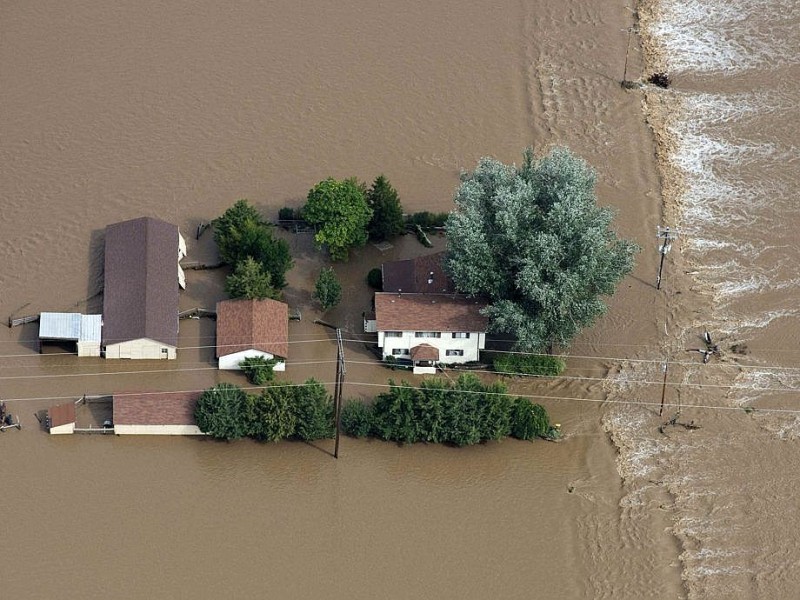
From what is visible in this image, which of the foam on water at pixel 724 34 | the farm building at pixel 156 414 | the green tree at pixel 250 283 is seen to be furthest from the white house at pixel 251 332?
the foam on water at pixel 724 34

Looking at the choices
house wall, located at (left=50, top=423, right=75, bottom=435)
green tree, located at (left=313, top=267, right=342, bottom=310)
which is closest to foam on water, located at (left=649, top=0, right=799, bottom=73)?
green tree, located at (left=313, top=267, right=342, bottom=310)

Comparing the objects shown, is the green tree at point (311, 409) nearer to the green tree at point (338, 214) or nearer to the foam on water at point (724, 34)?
the green tree at point (338, 214)

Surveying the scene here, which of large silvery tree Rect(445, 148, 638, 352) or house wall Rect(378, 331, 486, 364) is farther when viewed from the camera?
house wall Rect(378, 331, 486, 364)

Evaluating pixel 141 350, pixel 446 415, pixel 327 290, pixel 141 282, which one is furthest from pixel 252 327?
pixel 446 415

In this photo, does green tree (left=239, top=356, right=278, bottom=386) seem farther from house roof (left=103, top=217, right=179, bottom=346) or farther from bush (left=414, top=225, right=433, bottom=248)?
bush (left=414, top=225, right=433, bottom=248)

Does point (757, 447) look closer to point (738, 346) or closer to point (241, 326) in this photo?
point (738, 346)

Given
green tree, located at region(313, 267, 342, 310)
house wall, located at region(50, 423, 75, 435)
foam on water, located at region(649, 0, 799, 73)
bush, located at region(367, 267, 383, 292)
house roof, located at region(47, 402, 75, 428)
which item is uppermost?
foam on water, located at region(649, 0, 799, 73)
